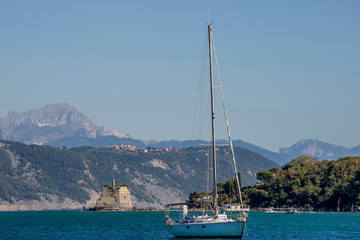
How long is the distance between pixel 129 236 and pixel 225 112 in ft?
101

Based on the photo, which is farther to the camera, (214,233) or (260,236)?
(260,236)

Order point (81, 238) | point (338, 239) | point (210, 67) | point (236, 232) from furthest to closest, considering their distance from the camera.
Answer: point (81, 238) < point (338, 239) < point (210, 67) < point (236, 232)

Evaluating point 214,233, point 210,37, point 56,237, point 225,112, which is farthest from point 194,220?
point 56,237

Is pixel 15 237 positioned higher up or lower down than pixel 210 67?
lower down

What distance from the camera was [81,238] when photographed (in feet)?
347

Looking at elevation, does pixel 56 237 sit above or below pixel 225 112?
below

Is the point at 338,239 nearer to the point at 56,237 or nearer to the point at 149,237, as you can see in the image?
the point at 149,237

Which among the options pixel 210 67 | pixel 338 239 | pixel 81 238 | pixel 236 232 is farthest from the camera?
pixel 81 238

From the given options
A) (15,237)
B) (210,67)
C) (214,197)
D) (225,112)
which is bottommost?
(15,237)

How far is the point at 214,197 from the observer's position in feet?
280

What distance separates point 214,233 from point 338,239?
2561cm

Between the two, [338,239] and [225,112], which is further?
[338,239]

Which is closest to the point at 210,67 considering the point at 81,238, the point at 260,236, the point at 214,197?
the point at 214,197

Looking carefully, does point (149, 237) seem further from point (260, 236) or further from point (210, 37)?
point (210, 37)
